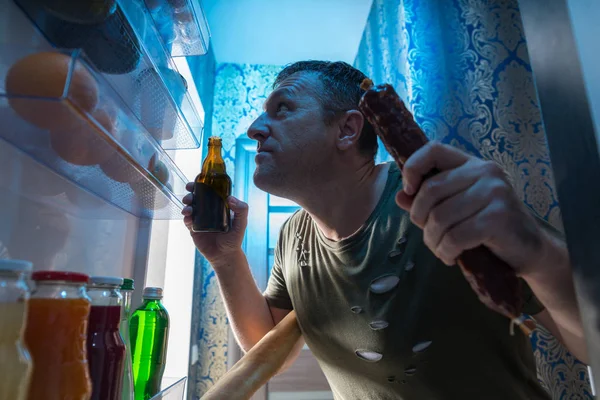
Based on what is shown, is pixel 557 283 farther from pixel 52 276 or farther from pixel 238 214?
pixel 238 214

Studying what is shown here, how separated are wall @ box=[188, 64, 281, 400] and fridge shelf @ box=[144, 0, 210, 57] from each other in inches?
43.9

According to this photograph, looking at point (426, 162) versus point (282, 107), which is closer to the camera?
point (426, 162)

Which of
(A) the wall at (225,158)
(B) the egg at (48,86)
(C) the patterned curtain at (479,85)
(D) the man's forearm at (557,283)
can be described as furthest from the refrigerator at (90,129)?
(A) the wall at (225,158)

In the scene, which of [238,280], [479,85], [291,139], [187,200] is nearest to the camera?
[187,200]

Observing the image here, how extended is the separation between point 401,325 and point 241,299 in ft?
1.58

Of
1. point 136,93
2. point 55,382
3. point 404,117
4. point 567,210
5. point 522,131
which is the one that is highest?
point 522,131

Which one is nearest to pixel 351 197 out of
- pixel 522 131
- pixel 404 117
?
pixel 404 117

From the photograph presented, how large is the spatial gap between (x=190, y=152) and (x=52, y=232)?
1066 mm

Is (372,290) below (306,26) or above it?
below

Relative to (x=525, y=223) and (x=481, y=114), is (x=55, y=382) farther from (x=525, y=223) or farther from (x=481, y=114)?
(x=481, y=114)

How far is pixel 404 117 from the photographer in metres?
0.36

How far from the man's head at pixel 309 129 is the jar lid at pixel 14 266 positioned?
0.62 metres

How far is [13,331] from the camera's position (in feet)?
0.99

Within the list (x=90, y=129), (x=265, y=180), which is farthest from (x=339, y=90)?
(x=90, y=129)
